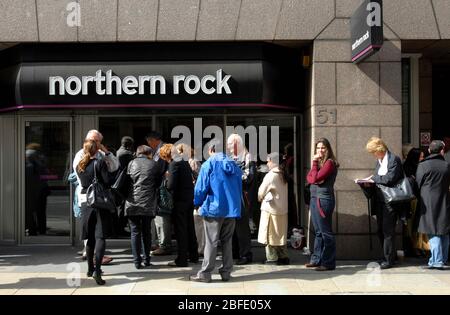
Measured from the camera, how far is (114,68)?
900cm

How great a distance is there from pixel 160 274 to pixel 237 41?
3808mm

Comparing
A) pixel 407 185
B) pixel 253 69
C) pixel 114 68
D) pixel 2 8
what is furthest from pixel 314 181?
pixel 2 8

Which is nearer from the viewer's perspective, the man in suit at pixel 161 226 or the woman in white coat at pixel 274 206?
the woman in white coat at pixel 274 206

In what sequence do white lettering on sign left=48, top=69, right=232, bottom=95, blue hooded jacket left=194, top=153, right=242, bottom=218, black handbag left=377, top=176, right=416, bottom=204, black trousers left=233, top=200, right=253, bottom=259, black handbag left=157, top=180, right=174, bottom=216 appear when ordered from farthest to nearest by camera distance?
white lettering on sign left=48, top=69, right=232, bottom=95 < black handbag left=157, top=180, right=174, bottom=216 < black trousers left=233, top=200, right=253, bottom=259 < black handbag left=377, top=176, right=416, bottom=204 < blue hooded jacket left=194, top=153, right=242, bottom=218

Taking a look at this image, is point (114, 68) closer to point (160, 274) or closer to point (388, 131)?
point (160, 274)

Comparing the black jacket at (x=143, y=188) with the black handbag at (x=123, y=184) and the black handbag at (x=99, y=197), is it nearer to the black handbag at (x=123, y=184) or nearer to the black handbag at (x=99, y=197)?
the black handbag at (x=123, y=184)

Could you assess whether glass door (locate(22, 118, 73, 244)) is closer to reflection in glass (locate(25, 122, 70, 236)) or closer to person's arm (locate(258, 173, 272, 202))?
reflection in glass (locate(25, 122, 70, 236))

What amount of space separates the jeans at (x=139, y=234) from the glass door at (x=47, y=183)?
249 cm

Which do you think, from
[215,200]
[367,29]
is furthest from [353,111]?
[215,200]

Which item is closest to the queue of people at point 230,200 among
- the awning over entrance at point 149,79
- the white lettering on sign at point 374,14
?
the awning over entrance at point 149,79

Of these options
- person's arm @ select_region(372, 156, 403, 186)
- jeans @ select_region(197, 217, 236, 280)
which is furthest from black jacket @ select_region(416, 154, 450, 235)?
jeans @ select_region(197, 217, 236, 280)

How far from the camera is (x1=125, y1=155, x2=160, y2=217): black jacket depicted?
7.68 meters

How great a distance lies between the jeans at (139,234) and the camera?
778 cm
